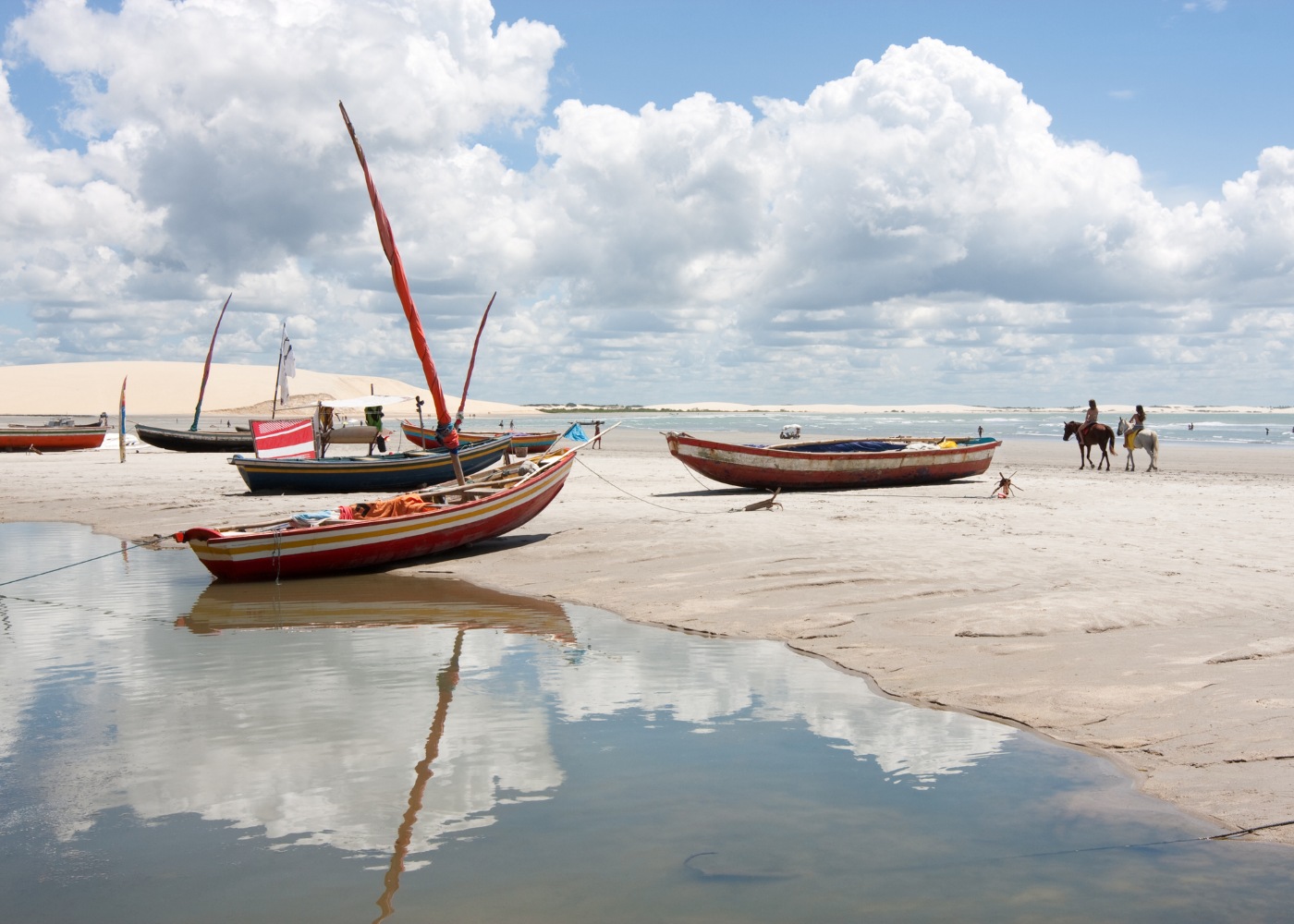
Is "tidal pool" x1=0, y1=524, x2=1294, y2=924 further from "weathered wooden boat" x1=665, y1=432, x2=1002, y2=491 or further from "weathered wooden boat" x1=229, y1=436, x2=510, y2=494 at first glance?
A: "weathered wooden boat" x1=229, y1=436, x2=510, y2=494

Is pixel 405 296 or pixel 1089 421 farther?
pixel 1089 421

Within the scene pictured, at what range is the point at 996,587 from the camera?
35.3 ft

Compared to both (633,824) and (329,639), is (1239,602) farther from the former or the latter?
(329,639)

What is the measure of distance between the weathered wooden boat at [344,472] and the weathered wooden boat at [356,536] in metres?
7.60

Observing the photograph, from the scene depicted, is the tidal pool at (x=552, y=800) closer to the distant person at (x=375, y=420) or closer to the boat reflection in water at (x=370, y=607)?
the boat reflection in water at (x=370, y=607)

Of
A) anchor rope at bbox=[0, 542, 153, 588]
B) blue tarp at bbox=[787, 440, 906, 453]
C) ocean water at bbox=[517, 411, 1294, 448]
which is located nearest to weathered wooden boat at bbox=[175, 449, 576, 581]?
anchor rope at bbox=[0, 542, 153, 588]

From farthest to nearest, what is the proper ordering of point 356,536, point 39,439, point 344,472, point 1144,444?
point 39,439 < point 1144,444 < point 344,472 < point 356,536

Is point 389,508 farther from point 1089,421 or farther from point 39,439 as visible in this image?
point 39,439

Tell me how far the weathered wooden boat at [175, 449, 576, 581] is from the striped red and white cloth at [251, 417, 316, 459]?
33.8 ft

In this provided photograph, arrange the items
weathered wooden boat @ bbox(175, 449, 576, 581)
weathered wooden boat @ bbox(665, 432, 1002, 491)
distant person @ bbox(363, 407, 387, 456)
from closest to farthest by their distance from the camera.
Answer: weathered wooden boat @ bbox(175, 449, 576, 581)
weathered wooden boat @ bbox(665, 432, 1002, 491)
distant person @ bbox(363, 407, 387, 456)

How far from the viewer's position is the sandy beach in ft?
21.6

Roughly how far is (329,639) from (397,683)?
79.0 inches

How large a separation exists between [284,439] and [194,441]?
1802cm

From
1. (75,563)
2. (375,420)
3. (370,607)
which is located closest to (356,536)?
(370,607)
